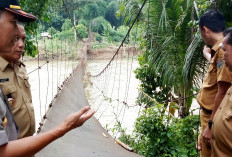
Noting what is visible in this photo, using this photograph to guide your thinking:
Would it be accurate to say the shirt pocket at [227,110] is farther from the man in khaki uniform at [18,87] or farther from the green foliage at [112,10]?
the green foliage at [112,10]

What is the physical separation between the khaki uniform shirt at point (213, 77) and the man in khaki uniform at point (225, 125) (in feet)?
0.46

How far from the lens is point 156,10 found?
133 inches

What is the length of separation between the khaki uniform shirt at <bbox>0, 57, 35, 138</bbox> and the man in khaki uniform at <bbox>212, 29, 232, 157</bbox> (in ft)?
2.27

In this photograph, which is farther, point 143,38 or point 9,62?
point 143,38

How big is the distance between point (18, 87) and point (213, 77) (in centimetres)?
88

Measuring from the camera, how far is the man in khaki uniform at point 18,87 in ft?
2.60

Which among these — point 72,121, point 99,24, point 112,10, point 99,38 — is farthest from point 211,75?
point 112,10

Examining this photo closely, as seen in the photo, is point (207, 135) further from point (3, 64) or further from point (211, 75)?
point (3, 64)

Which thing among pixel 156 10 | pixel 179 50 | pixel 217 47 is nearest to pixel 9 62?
pixel 217 47

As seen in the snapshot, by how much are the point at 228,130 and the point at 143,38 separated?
3047 mm

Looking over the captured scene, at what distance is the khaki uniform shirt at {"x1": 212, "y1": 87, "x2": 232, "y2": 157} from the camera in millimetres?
877

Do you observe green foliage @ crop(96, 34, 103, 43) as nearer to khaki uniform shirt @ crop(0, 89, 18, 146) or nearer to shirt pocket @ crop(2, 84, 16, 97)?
shirt pocket @ crop(2, 84, 16, 97)

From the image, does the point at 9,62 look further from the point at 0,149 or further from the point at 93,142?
the point at 93,142

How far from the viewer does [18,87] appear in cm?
85
